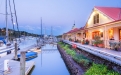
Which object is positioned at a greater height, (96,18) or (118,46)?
(96,18)

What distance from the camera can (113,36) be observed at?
68.1 feet

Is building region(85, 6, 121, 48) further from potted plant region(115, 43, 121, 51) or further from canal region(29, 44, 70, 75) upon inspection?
canal region(29, 44, 70, 75)

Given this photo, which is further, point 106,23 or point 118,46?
point 106,23

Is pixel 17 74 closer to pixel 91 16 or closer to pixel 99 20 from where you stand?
pixel 99 20

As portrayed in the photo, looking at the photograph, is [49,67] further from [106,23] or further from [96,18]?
[96,18]

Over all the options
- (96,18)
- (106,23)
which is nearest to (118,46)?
(106,23)

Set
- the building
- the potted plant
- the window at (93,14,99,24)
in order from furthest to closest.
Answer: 1. the window at (93,14,99,24)
2. the building
3. the potted plant

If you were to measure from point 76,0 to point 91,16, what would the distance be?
61946 mm

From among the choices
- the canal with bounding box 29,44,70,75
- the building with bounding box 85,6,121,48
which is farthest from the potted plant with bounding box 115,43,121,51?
the canal with bounding box 29,44,70,75

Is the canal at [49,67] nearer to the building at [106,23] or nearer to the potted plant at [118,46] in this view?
the potted plant at [118,46]

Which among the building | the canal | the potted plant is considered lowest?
the canal

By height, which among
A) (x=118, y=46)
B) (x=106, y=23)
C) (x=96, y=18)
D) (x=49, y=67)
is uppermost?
(x=96, y=18)

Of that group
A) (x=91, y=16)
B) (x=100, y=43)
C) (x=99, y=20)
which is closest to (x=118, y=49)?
(x=100, y=43)

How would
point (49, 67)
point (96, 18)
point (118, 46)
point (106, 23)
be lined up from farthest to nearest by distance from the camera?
point (96, 18)
point (49, 67)
point (106, 23)
point (118, 46)
